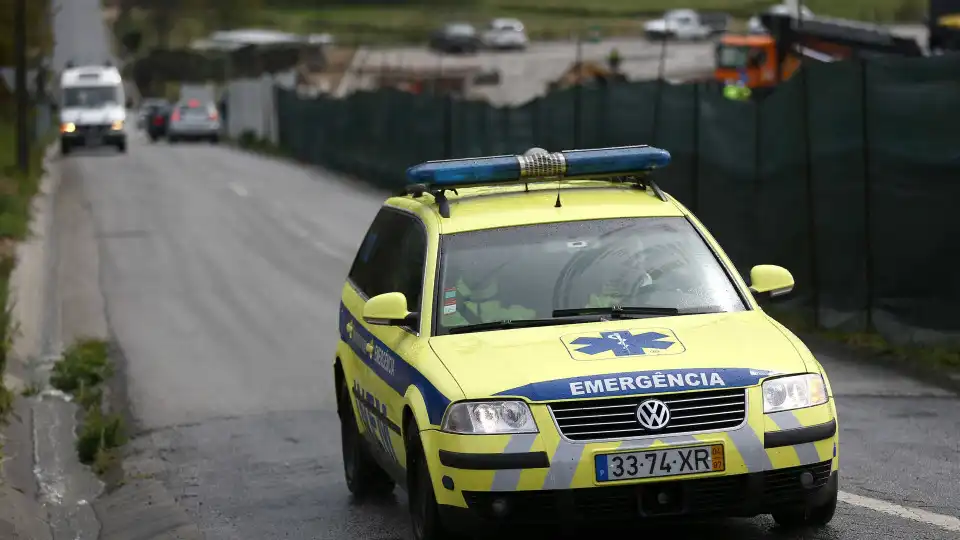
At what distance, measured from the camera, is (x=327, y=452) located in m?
11.4

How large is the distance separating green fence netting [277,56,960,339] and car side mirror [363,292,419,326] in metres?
6.26

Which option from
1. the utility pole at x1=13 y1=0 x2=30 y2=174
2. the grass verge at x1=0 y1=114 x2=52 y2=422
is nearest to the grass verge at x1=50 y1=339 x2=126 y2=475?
the grass verge at x1=0 y1=114 x2=52 y2=422

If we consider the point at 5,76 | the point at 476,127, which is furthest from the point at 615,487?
the point at 5,76

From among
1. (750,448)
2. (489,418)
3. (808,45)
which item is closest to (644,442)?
(750,448)

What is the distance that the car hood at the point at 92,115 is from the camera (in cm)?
5747

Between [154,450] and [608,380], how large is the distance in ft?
19.1

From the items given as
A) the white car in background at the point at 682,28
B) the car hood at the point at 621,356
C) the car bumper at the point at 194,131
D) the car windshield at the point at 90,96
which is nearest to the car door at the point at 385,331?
the car hood at the point at 621,356

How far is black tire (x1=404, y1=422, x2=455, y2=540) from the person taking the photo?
7.08 meters

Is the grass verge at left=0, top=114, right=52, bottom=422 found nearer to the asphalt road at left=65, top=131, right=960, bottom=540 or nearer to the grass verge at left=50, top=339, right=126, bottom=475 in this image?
the grass verge at left=50, top=339, right=126, bottom=475

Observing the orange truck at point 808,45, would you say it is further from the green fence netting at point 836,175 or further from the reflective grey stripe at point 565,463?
the reflective grey stripe at point 565,463

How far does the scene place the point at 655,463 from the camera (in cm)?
664

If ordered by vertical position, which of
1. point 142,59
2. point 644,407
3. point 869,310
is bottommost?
point 142,59

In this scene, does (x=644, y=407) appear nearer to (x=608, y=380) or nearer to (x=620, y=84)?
(x=608, y=380)

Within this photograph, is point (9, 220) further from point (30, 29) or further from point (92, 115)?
point (30, 29)
